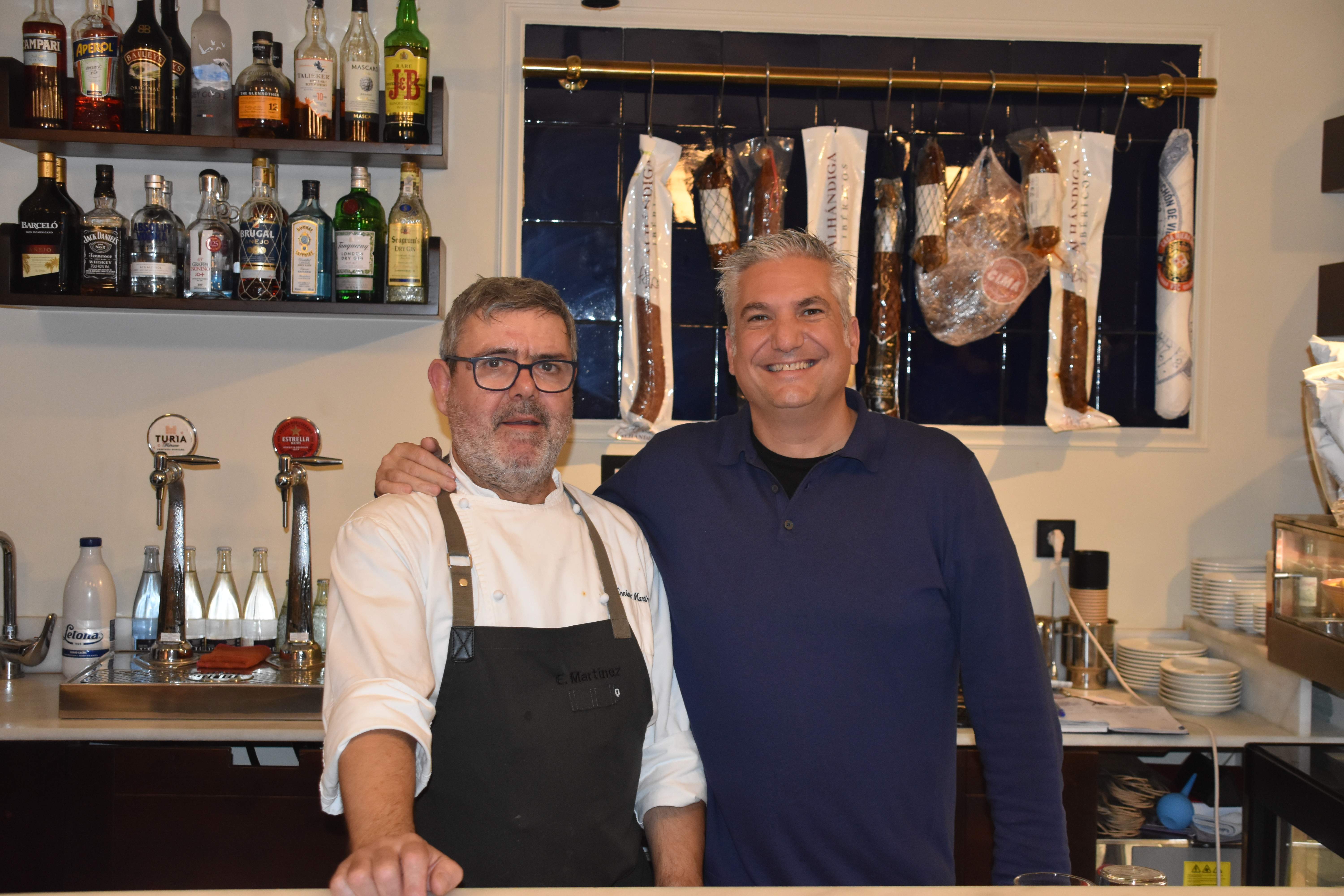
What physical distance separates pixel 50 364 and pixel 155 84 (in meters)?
0.75

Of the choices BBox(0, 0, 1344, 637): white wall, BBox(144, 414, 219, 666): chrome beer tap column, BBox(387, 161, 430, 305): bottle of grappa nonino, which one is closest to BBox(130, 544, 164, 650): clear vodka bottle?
BBox(144, 414, 219, 666): chrome beer tap column

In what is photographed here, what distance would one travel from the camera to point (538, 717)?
52.7 inches

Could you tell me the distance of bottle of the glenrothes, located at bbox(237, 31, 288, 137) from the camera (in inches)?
90.8

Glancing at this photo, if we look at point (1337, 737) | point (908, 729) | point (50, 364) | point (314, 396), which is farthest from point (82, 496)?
point (1337, 737)

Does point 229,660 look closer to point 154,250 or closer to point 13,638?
point 13,638

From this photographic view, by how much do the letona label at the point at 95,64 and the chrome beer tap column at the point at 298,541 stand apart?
0.84 meters

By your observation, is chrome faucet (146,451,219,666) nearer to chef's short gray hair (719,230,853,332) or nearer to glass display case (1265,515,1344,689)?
chef's short gray hair (719,230,853,332)

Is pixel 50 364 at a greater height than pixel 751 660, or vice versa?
pixel 50 364

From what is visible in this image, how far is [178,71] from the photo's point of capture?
2369mm

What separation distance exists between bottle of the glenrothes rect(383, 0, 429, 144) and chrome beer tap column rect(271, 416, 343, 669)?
71 cm

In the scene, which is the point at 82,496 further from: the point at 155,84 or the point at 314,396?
the point at 155,84

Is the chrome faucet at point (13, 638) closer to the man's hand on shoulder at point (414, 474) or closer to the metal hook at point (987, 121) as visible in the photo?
the man's hand on shoulder at point (414, 474)

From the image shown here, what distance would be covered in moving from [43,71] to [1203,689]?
2.94 meters

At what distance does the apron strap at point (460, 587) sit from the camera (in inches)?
52.5
